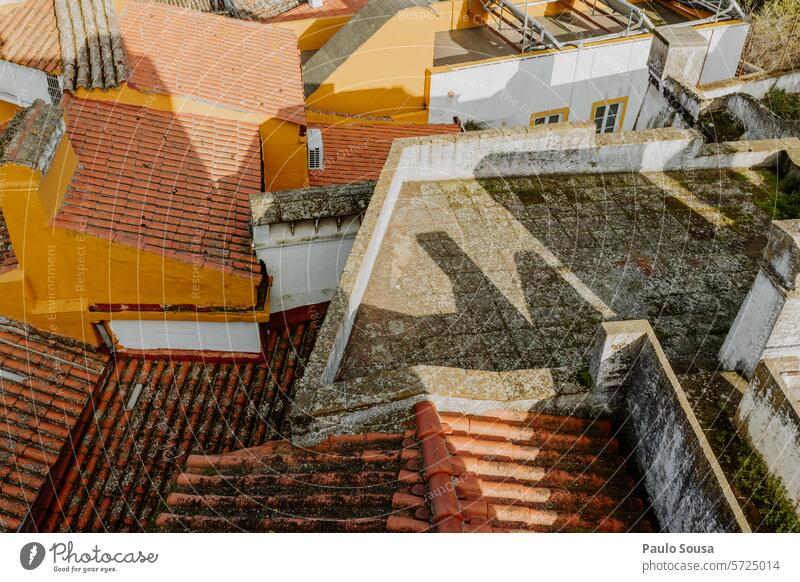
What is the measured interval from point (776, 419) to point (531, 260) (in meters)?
4.63

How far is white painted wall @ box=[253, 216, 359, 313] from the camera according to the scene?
12.9 meters

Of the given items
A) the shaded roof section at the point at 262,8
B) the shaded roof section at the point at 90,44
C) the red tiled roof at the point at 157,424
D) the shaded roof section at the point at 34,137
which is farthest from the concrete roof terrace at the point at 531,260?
the shaded roof section at the point at 262,8

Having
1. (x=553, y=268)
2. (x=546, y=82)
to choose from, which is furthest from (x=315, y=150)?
(x=546, y=82)

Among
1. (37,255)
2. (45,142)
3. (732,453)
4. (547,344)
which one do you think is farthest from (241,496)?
(45,142)

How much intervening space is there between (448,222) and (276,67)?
8.24 m

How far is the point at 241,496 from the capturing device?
24.5 feet

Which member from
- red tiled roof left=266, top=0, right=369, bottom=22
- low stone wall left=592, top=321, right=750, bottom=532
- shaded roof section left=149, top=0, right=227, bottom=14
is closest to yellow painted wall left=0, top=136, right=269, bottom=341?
low stone wall left=592, top=321, right=750, bottom=532

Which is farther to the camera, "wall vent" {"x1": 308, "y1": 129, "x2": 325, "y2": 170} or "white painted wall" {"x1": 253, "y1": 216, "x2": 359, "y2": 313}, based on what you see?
"wall vent" {"x1": 308, "y1": 129, "x2": 325, "y2": 170}

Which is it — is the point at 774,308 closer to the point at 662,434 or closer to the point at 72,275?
the point at 662,434

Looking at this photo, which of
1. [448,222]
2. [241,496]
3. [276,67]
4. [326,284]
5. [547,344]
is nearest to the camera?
[241,496]

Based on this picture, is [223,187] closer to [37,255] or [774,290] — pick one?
[37,255]

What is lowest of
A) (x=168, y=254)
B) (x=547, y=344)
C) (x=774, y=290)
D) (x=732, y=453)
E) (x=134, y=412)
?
(x=134, y=412)

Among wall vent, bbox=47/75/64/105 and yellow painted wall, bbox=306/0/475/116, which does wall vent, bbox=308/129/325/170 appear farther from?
wall vent, bbox=47/75/64/105

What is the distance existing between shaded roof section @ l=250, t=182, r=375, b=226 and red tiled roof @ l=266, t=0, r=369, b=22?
1611 cm
